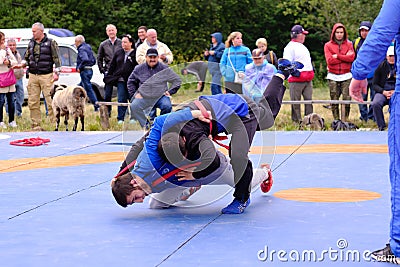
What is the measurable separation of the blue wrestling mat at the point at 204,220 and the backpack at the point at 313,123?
3.85 m

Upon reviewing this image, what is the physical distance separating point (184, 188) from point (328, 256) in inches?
70.2

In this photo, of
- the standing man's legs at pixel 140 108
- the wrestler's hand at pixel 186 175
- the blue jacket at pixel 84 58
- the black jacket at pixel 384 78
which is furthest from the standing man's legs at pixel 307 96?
the wrestler's hand at pixel 186 175

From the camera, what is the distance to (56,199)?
7.46 metres

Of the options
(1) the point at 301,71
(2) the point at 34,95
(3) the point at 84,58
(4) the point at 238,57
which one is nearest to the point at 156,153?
(1) the point at 301,71

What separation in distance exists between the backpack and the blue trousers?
901 centimetres

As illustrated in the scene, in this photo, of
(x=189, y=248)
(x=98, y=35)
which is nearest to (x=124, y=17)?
(x=98, y=35)

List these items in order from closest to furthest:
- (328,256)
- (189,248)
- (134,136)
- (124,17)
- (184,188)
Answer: (328,256)
(189,248)
(184,188)
(134,136)
(124,17)

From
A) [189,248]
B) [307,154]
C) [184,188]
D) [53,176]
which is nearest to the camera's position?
[189,248]

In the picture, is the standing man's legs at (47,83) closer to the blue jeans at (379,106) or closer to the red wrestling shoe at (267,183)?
the blue jeans at (379,106)

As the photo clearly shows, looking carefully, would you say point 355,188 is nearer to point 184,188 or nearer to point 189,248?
point 184,188

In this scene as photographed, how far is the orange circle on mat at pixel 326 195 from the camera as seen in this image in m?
7.14

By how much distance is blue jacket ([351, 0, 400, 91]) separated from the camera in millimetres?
4723

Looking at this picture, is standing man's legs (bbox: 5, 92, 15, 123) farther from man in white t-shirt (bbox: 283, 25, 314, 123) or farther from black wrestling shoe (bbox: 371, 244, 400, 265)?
black wrestling shoe (bbox: 371, 244, 400, 265)

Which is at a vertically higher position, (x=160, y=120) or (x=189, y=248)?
(x=160, y=120)
